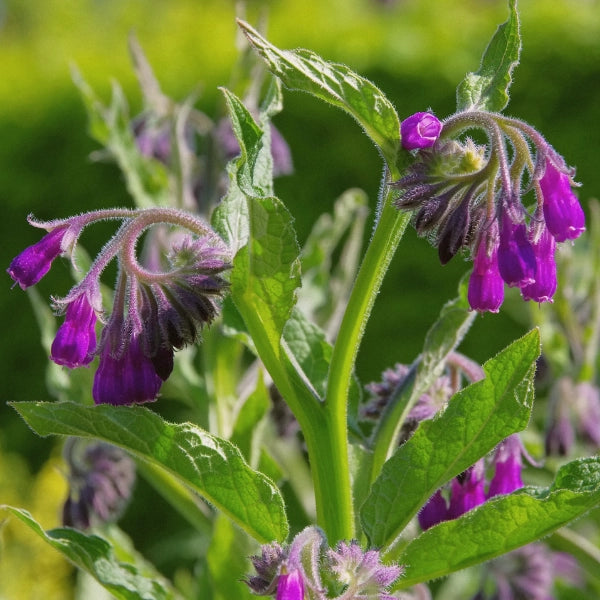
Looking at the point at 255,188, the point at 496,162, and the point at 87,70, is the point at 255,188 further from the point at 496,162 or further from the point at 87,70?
the point at 87,70

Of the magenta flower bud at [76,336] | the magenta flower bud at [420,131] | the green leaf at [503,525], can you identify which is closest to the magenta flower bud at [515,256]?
the magenta flower bud at [420,131]

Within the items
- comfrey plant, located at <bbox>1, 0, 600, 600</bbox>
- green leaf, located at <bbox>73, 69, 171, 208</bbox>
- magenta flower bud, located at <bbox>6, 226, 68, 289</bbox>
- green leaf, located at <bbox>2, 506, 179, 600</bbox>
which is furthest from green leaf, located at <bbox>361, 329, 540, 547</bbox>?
green leaf, located at <bbox>73, 69, 171, 208</bbox>

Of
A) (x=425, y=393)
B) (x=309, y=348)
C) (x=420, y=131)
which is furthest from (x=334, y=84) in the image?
(x=425, y=393)

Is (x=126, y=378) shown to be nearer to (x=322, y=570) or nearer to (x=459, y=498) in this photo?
(x=322, y=570)

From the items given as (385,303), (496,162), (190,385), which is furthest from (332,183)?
(496,162)

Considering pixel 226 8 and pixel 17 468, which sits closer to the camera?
pixel 17 468

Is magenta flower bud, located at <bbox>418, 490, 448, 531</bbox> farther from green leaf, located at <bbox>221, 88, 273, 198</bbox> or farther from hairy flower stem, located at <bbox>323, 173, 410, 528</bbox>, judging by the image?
green leaf, located at <bbox>221, 88, 273, 198</bbox>
